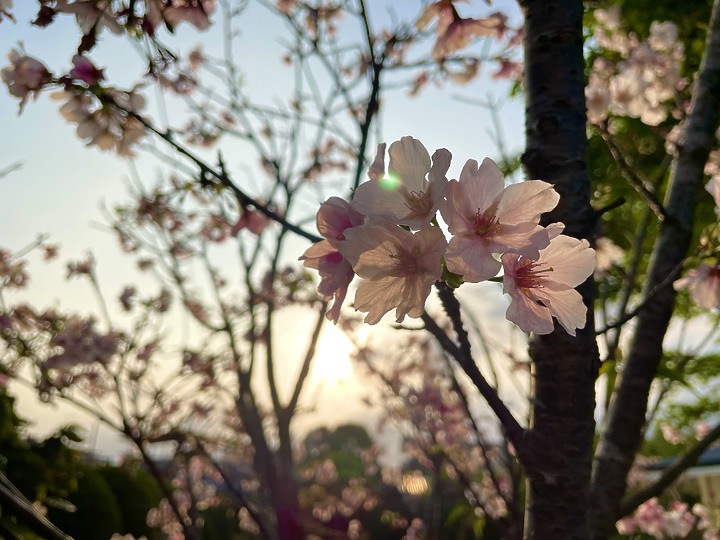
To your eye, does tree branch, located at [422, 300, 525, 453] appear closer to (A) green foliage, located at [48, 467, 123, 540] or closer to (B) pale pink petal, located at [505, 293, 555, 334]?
(B) pale pink petal, located at [505, 293, 555, 334]

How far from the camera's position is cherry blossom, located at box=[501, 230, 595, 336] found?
80 centimetres

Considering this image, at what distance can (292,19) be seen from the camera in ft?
12.8

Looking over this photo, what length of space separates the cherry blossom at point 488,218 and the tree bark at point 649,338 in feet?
2.58

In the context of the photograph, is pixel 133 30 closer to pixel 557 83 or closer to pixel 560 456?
pixel 557 83

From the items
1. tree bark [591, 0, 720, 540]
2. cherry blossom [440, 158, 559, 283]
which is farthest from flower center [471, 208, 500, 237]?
tree bark [591, 0, 720, 540]

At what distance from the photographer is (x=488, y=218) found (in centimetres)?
79

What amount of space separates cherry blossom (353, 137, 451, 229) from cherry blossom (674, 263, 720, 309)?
100cm

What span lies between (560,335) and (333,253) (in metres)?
0.46

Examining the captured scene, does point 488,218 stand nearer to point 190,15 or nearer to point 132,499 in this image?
point 190,15

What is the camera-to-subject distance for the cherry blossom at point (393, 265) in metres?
0.75

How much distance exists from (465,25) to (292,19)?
2606 mm

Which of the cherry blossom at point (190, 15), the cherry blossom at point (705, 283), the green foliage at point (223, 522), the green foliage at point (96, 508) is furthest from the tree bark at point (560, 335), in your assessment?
the green foliage at point (223, 522)

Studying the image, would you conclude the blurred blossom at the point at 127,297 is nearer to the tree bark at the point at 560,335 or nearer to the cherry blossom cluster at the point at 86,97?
the cherry blossom cluster at the point at 86,97

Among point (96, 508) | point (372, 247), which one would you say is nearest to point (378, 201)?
point (372, 247)
